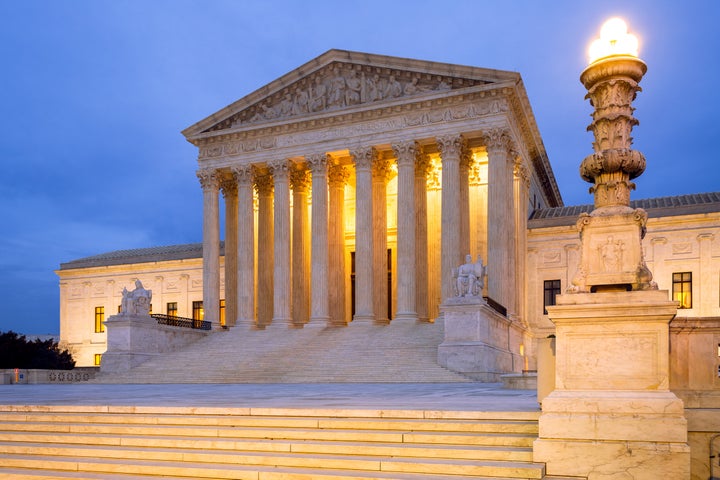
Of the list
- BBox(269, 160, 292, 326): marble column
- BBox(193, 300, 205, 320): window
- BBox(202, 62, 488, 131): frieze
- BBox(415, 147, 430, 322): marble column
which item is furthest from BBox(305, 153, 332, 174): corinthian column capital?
BBox(193, 300, 205, 320): window

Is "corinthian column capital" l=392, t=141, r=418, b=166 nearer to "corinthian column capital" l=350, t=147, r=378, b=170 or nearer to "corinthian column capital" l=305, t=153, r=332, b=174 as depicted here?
"corinthian column capital" l=350, t=147, r=378, b=170

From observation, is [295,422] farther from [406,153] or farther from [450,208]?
[406,153]

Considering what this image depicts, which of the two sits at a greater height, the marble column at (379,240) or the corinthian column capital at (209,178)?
the corinthian column capital at (209,178)

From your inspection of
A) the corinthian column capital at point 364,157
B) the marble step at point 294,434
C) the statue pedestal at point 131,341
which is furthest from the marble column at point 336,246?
the marble step at point 294,434

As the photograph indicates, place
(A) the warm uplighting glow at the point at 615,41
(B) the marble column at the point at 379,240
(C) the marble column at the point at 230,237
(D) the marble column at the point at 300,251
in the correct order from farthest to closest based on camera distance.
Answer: (C) the marble column at the point at 230,237
(D) the marble column at the point at 300,251
(B) the marble column at the point at 379,240
(A) the warm uplighting glow at the point at 615,41

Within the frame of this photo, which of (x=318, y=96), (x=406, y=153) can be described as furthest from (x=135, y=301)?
(x=406, y=153)

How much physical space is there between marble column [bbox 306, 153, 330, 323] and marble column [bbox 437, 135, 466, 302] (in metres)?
7.09

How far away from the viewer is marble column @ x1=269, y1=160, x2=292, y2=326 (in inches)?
1564

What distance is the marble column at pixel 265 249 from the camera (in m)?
42.4

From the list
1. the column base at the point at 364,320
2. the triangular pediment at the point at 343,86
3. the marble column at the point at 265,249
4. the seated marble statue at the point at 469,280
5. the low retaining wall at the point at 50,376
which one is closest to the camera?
the seated marble statue at the point at 469,280

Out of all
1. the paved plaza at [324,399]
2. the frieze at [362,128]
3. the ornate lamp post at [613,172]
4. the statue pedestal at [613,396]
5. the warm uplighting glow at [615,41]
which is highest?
the frieze at [362,128]

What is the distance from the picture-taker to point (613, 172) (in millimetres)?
9109

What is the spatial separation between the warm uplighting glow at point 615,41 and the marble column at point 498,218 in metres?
26.2

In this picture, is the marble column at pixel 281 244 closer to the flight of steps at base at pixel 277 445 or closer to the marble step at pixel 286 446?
the flight of steps at base at pixel 277 445
